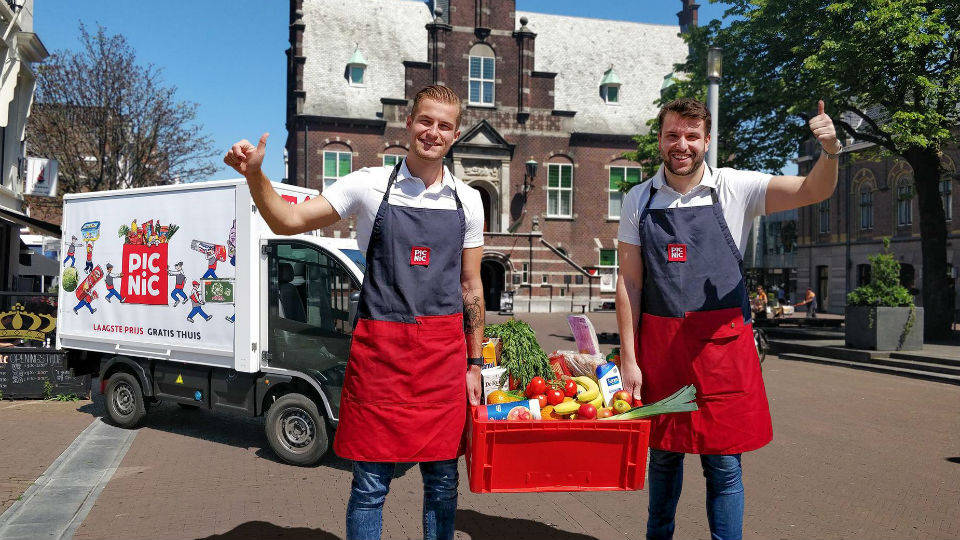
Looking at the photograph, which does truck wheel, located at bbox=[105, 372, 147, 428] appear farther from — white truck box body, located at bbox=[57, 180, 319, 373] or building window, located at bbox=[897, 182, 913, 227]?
building window, located at bbox=[897, 182, 913, 227]

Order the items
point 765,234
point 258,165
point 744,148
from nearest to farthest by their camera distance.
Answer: point 258,165 → point 744,148 → point 765,234

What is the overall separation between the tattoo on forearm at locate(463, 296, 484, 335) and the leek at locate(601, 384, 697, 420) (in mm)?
660

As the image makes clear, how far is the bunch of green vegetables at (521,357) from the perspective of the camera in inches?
170

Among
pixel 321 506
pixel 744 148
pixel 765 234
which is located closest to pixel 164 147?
pixel 744 148

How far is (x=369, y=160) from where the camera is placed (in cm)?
3719

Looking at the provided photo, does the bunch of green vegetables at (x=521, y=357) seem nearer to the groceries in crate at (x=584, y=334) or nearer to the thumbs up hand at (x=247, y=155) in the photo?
the groceries in crate at (x=584, y=334)

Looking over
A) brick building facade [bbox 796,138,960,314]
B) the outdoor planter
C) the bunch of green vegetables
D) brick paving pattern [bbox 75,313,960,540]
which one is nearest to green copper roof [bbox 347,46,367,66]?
brick building facade [bbox 796,138,960,314]

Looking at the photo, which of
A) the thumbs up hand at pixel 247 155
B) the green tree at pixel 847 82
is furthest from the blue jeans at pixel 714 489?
the green tree at pixel 847 82

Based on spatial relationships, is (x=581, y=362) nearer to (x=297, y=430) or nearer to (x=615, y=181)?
(x=297, y=430)

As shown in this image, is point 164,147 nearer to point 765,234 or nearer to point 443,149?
point 443,149

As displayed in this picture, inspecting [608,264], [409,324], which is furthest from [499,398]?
[608,264]

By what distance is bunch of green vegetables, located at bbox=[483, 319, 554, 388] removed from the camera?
4.33 m

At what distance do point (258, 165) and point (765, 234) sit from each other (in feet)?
177

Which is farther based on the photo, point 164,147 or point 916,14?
point 164,147
